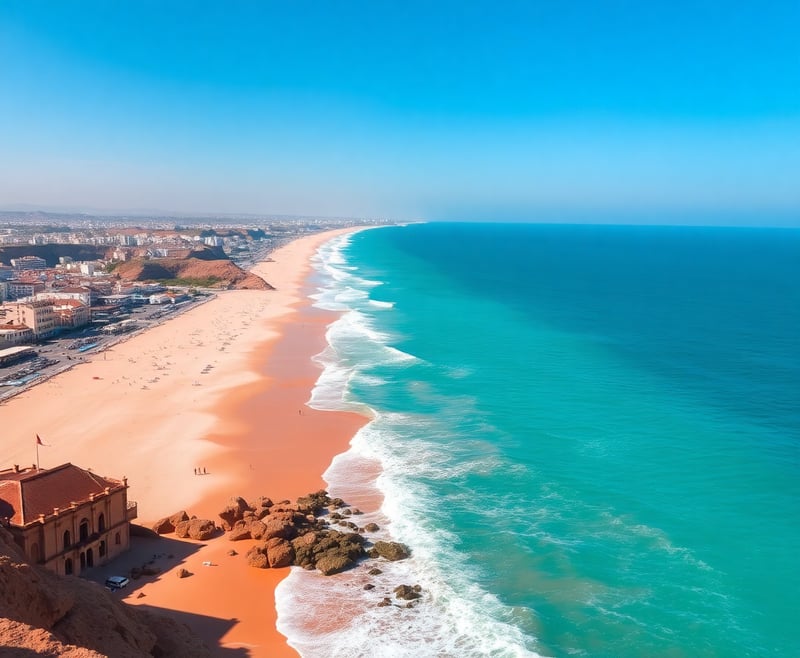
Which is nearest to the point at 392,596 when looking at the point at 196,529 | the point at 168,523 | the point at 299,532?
the point at 299,532

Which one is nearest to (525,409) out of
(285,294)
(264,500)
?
(264,500)

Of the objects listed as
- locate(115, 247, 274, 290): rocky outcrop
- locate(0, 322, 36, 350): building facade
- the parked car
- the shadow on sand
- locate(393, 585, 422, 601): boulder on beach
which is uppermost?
locate(115, 247, 274, 290): rocky outcrop

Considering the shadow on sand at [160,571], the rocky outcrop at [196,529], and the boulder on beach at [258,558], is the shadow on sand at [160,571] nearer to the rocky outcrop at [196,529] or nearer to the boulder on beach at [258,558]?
the rocky outcrop at [196,529]

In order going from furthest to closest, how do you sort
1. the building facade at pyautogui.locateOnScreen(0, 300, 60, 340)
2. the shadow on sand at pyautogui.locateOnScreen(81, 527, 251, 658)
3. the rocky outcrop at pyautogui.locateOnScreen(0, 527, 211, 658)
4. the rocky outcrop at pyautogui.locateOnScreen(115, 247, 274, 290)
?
1. the rocky outcrop at pyautogui.locateOnScreen(115, 247, 274, 290)
2. the building facade at pyautogui.locateOnScreen(0, 300, 60, 340)
3. the shadow on sand at pyautogui.locateOnScreen(81, 527, 251, 658)
4. the rocky outcrop at pyautogui.locateOnScreen(0, 527, 211, 658)

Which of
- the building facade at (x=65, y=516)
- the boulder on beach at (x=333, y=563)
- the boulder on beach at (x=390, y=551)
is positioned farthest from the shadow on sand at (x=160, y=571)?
the boulder on beach at (x=390, y=551)

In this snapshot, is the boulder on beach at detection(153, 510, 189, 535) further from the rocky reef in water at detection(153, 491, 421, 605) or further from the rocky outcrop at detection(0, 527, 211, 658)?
the rocky outcrop at detection(0, 527, 211, 658)

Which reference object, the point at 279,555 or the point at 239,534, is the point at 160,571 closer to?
the point at 239,534

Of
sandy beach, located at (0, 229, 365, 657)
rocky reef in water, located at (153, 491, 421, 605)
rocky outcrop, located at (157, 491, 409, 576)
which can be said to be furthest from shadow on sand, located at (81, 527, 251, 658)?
rocky outcrop, located at (157, 491, 409, 576)
